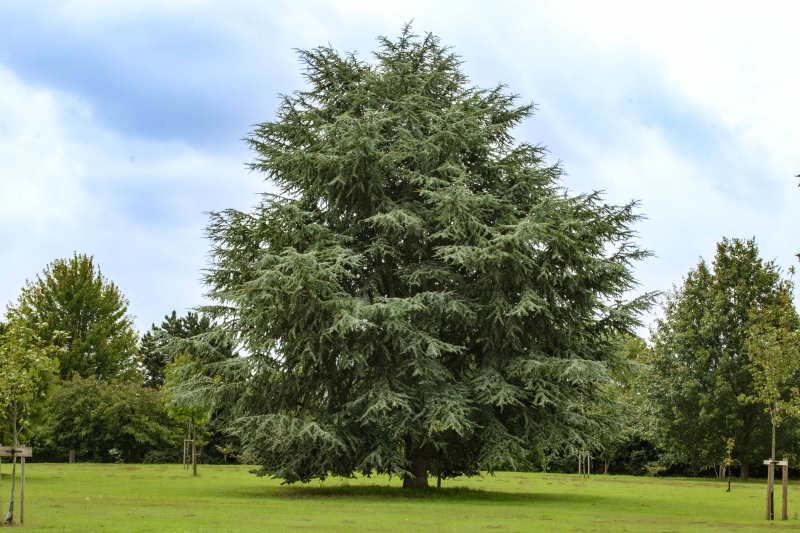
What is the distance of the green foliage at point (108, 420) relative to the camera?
43562 mm

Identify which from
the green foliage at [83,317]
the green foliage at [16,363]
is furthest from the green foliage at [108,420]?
the green foliage at [16,363]

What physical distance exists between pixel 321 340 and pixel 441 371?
3413mm

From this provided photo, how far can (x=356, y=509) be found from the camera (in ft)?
57.8

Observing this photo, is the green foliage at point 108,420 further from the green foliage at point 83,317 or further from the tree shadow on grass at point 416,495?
the tree shadow on grass at point 416,495

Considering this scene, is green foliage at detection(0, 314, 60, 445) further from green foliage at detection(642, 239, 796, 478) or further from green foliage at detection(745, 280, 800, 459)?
green foliage at detection(642, 239, 796, 478)

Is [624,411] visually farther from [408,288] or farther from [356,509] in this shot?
[356,509]

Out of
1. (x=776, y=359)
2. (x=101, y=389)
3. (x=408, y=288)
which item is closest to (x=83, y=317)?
(x=101, y=389)

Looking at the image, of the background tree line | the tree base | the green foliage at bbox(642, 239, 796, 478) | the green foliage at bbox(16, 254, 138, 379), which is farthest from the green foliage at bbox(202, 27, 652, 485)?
the green foliage at bbox(16, 254, 138, 379)

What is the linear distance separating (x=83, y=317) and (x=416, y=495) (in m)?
40.3

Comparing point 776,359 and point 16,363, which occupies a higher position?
point 776,359

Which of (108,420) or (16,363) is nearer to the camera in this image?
(16,363)

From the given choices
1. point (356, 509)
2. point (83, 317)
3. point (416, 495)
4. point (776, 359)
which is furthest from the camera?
point (83, 317)

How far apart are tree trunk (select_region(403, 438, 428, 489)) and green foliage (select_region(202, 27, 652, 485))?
180 millimetres

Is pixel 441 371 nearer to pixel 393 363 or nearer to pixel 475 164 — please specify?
pixel 393 363
